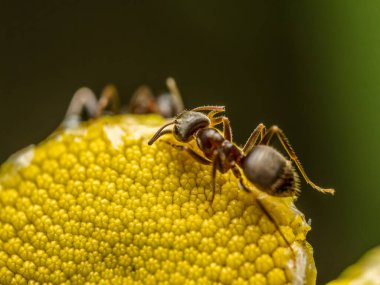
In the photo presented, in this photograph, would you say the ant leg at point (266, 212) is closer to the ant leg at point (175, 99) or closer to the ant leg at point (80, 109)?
the ant leg at point (80, 109)

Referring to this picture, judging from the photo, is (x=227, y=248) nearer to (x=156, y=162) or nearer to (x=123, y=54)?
(x=156, y=162)

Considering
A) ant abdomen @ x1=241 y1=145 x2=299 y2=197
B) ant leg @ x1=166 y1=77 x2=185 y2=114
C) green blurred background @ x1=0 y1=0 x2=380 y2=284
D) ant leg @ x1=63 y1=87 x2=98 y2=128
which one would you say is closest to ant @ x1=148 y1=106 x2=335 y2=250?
ant abdomen @ x1=241 y1=145 x2=299 y2=197

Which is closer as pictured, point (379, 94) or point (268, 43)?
point (379, 94)

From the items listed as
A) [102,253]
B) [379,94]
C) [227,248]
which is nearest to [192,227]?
[227,248]

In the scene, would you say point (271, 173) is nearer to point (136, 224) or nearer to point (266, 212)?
point (266, 212)

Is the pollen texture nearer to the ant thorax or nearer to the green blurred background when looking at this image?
the ant thorax

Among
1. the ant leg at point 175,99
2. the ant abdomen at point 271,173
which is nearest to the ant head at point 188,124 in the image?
the ant abdomen at point 271,173
